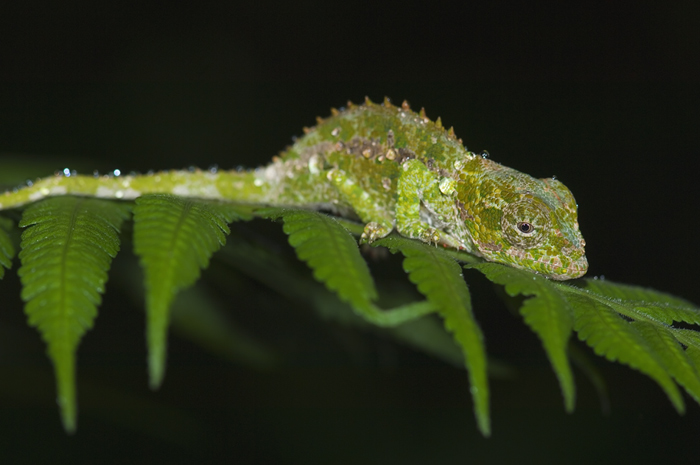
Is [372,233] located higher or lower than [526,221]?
higher

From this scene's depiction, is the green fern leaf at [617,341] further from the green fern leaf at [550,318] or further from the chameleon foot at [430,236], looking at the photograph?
the chameleon foot at [430,236]

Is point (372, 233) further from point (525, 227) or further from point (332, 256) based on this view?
point (332, 256)

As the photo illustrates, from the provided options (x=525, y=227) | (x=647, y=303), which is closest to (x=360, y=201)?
(x=525, y=227)

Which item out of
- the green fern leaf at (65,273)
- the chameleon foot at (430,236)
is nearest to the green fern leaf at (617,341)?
the chameleon foot at (430,236)

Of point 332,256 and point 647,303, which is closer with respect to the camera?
point 332,256

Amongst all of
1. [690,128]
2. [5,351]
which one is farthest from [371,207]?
[690,128]
